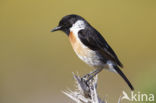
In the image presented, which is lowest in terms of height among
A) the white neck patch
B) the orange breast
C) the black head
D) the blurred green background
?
the blurred green background

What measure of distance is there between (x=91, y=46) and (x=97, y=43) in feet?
0.36

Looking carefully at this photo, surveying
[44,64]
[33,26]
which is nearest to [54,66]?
[44,64]

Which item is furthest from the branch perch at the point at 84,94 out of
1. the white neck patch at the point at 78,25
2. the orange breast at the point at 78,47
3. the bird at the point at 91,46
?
the white neck patch at the point at 78,25

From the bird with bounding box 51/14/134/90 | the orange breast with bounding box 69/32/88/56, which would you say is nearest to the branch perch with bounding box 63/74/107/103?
the bird with bounding box 51/14/134/90

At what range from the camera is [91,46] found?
441 centimetres

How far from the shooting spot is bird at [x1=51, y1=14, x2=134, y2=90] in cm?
429

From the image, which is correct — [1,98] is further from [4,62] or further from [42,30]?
[42,30]

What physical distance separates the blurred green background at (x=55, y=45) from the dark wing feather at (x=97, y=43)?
8.12 ft

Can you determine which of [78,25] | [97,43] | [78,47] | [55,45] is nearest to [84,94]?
[97,43]

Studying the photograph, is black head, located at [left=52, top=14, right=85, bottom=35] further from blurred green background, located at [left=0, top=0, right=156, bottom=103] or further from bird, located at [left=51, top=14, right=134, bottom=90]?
blurred green background, located at [left=0, top=0, right=156, bottom=103]

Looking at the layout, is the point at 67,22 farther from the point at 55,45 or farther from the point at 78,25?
the point at 55,45

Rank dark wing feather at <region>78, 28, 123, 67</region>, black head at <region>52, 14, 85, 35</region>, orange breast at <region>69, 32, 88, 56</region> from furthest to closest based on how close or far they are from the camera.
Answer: black head at <region>52, 14, 85, 35</region> < orange breast at <region>69, 32, 88, 56</region> < dark wing feather at <region>78, 28, 123, 67</region>

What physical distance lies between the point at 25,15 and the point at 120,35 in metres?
3.11

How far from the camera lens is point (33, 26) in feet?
39.4
